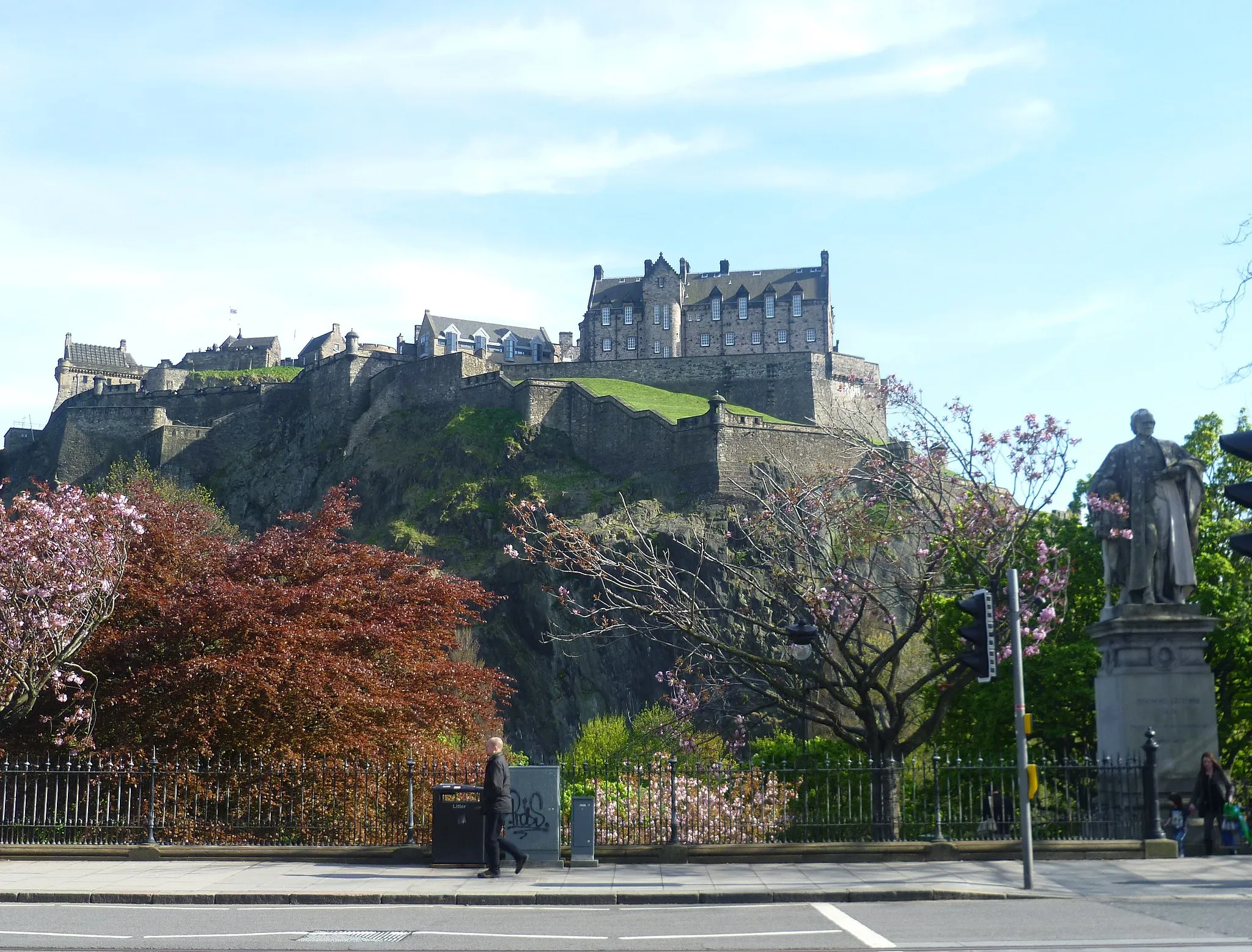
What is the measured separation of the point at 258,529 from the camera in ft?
274

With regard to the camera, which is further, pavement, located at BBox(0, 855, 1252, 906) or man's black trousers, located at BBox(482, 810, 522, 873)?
man's black trousers, located at BBox(482, 810, 522, 873)

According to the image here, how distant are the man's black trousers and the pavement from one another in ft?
0.74

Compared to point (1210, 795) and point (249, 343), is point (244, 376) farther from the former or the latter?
point (1210, 795)

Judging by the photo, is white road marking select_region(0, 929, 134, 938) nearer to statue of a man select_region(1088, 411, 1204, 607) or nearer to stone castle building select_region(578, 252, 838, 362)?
statue of a man select_region(1088, 411, 1204, 607)

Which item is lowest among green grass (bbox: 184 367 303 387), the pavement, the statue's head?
the pavement

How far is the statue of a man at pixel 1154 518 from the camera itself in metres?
16.3

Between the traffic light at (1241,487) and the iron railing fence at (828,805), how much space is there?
889 centimetres

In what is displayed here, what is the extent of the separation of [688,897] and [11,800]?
1293cm

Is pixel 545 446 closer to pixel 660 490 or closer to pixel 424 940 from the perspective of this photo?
pixel 660 490

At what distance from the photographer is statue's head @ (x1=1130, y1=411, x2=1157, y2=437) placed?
1684 centimetres

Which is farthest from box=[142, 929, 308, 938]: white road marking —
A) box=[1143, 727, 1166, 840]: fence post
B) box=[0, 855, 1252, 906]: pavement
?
box=[1143, 727, 1166, 840]: fence post

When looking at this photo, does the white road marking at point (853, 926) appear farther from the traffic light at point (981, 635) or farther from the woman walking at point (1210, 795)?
the woman walking at point (1210, 795)

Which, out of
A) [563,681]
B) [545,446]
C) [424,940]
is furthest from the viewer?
[545,446]

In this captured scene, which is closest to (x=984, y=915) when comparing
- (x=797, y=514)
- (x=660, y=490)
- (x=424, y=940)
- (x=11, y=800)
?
(x=424, y=940)
